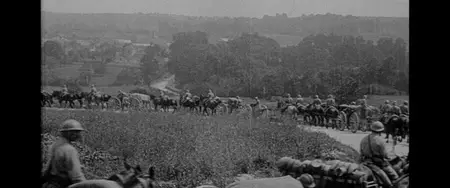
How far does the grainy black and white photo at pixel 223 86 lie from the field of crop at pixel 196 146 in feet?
0.06

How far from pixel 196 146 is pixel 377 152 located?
2610 millimetres

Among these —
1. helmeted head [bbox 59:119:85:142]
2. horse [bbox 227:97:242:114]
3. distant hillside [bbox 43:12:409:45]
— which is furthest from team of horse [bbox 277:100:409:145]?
helmeted head [bbox 59:119:85:142]

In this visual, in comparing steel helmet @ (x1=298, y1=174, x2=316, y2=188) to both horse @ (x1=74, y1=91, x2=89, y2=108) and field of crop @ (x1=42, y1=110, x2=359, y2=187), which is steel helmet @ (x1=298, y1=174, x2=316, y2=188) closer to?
field of crop @ (x1=42, y1=110, x2=359, y2=187)

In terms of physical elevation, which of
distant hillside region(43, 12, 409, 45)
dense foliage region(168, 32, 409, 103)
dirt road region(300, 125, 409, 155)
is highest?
distant hillside region(43, 12, 409, 45)

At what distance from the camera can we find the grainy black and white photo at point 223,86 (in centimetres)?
692

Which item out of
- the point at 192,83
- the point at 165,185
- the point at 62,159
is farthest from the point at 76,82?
the point at 62,159

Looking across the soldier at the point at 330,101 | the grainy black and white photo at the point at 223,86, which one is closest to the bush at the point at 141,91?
the grainy black and white photo at the point at 223,86

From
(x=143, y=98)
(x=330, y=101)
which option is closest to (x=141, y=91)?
(x=143, y=98)

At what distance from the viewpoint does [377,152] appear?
5.83 meters

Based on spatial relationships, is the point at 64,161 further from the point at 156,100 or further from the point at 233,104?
the point at 233,104

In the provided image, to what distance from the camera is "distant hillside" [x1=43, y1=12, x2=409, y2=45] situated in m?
6.79

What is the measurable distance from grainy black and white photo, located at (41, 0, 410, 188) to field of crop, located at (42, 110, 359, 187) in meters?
0.02

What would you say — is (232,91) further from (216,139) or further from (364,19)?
(364,19)
